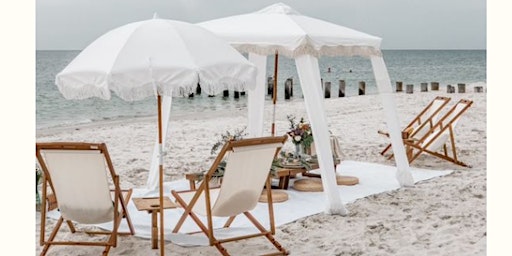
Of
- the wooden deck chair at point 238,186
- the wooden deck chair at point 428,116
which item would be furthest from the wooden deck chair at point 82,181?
the wooden deck chair at point 428,116

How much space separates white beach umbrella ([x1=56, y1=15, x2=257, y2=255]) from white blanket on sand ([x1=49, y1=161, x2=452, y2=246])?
0.78 meters

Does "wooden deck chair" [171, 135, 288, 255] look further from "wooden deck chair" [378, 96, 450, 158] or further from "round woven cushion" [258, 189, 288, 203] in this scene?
"wooden deck chair" [378, 96, 450, 158]

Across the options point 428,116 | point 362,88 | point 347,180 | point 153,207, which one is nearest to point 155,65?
point 153,207

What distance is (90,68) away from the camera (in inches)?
187

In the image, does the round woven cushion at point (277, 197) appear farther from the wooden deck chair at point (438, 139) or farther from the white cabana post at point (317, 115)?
the wooden deck chair at point (438, 139)

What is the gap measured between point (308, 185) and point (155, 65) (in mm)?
3268

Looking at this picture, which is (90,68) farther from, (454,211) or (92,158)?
(454,211)

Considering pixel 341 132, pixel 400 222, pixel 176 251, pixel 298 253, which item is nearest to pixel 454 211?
pixel 400 222

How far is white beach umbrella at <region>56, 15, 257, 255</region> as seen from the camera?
460cm

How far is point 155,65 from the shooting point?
182 inches

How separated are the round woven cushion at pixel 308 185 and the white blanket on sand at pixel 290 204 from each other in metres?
0.06

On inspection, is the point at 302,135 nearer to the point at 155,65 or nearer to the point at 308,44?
the point at 308,44
